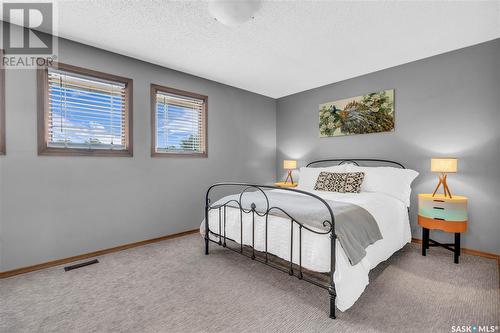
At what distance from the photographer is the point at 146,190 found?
3240mm

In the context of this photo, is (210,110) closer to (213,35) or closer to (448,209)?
(213,35)

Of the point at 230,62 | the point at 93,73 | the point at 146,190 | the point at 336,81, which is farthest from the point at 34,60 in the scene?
the point at 336,81

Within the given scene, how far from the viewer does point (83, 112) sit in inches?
110

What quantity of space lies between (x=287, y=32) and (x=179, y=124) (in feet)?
6.71

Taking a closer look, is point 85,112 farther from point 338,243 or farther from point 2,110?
point 338,243

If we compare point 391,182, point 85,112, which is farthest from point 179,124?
point 391,182

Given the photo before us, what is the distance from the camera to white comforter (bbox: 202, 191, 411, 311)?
5.55ft

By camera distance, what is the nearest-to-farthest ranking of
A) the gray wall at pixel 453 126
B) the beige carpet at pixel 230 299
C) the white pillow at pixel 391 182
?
the beige carpet at pixel 230 299
the gray wall at pixel 453 126
the white pillow at pixel 391 182

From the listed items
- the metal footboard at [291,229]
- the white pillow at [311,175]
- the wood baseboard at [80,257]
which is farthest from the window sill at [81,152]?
the white pillow at [311,175]

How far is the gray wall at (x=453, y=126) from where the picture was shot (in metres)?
2.72

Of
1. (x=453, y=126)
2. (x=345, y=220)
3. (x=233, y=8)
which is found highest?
(x=233, y=8)

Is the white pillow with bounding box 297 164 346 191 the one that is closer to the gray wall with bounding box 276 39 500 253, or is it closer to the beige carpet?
the gray wall with bounding box 276 39 500 253

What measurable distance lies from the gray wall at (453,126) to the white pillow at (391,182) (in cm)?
38

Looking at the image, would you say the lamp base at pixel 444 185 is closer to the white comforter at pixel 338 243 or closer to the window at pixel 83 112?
the white comforter at pixel 338 243
